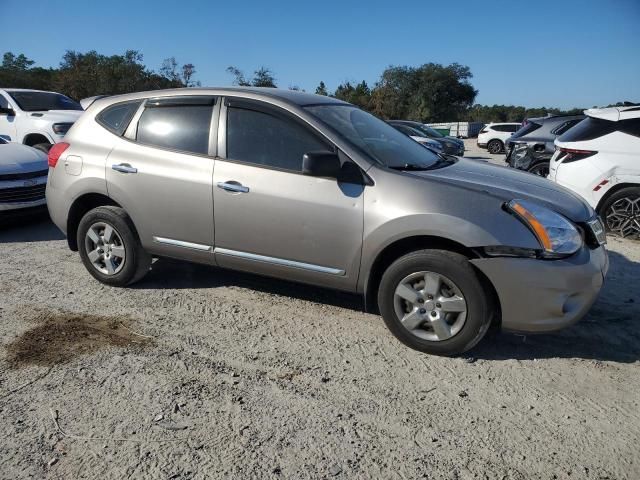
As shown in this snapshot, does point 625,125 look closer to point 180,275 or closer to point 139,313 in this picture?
point 180,275

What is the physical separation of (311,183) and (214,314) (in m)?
1.36

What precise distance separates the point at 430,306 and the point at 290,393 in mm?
1079

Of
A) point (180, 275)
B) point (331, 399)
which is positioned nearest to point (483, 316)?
point (331, 399)

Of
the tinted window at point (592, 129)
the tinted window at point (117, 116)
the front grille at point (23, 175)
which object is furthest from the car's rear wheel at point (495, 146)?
the tinted window at point (117, 116)

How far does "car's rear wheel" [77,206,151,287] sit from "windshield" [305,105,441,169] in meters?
1.94

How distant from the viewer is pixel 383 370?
3.10 meters

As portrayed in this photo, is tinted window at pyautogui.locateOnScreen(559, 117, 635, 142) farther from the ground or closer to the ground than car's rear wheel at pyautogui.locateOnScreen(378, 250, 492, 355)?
farther from the ground

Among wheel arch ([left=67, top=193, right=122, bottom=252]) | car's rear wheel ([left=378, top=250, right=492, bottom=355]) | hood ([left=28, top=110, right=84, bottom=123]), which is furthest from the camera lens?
hood ([left=28, top=110, right=84, bottom=123])

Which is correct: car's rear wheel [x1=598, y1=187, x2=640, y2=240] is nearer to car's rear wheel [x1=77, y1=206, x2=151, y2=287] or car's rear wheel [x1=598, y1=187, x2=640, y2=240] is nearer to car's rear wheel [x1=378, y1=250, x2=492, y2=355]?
car's rear wheel [x1=378, y1=250, x2=492, y2=355]

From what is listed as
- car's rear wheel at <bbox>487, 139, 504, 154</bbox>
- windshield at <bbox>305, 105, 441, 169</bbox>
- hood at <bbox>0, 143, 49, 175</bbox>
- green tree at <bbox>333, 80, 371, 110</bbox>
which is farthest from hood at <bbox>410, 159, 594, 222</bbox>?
green tree at <bbox>333, 80, 371, 110</bbox>

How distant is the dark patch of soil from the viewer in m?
3.23

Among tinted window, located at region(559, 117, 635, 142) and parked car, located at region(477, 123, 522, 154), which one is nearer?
tinted window, located at region(559, 117, 635, 142)

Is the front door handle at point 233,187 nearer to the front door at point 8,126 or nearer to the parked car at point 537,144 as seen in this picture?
the parked car at point 537,144

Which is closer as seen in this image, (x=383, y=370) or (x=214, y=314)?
(x=383, y=370)
